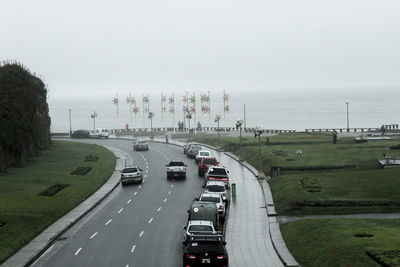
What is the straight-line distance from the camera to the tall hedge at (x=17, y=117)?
56.4m

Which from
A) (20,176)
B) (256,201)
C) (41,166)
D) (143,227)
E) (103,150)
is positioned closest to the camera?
(143,227)

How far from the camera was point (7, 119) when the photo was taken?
185 ft

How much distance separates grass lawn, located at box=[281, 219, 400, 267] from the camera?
24094mm

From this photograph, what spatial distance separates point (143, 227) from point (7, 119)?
1091 inches

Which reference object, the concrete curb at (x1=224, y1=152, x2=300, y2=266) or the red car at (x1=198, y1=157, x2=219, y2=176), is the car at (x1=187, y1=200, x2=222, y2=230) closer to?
the concrete curb at (x1=224, y1=152, x2=300, y2=266)

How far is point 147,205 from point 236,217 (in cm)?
815

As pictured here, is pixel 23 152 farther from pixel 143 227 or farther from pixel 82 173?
pixel 143 227

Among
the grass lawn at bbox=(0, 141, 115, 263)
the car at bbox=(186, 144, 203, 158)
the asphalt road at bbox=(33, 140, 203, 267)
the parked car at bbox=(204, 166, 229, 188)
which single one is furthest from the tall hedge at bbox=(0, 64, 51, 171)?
the parked car at bbox=(204, 166, 229, 188)

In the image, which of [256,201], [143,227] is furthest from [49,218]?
[256,201]

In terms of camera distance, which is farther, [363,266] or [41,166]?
[41,166]

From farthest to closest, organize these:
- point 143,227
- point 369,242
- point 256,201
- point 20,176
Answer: point 20,176
point 256,201
point 143,227
point 369,242

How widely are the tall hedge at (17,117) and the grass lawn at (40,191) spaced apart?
7.05ft

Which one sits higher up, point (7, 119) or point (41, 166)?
point (7, 119)

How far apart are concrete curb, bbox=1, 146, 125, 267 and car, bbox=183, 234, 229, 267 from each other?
8348 millimetres
